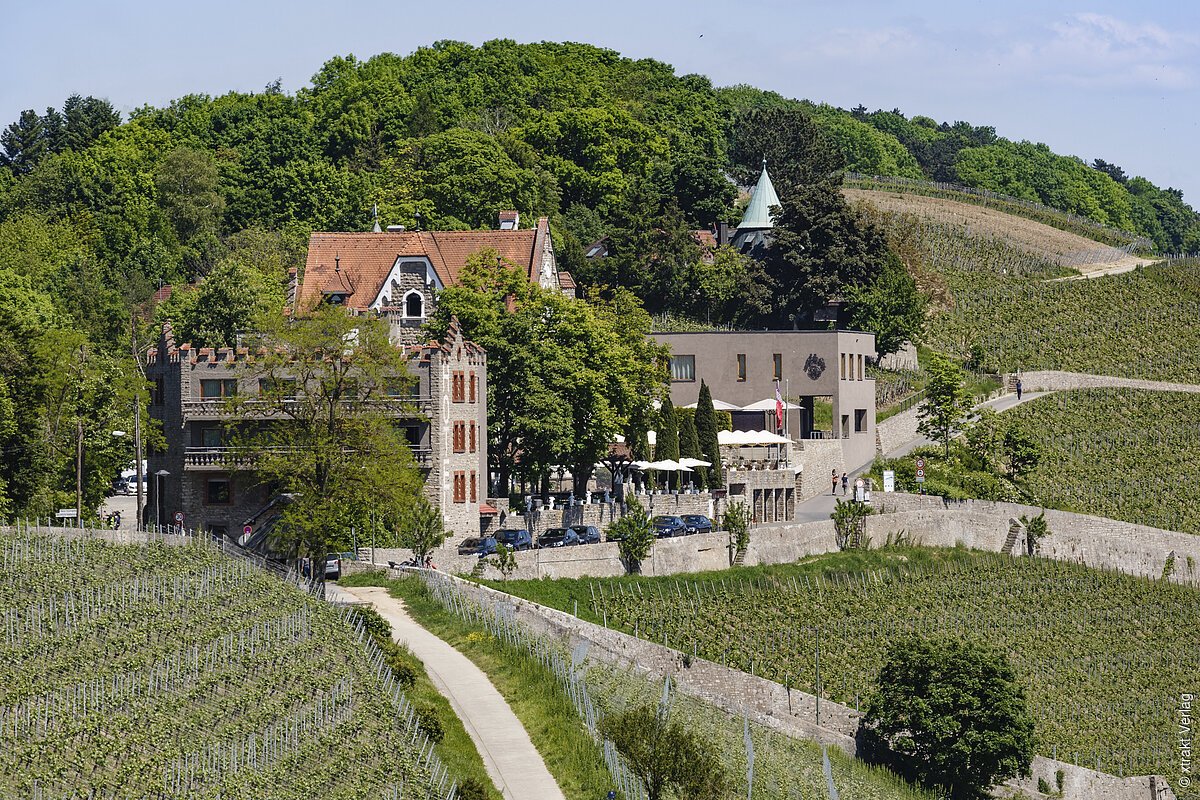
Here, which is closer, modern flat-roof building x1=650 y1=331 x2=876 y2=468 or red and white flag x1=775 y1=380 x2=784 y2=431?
red and white flag x1=775 y1=380 x2=784 y2=431

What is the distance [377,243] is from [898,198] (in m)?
94.1

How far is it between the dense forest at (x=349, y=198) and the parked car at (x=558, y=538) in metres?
18.6

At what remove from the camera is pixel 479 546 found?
7738 cm

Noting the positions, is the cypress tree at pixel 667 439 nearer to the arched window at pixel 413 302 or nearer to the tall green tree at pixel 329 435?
the arched window at pixel 413 302

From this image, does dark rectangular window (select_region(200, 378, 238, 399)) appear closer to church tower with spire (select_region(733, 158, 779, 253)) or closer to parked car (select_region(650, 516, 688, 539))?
parked car (select_region(650, 516, 688, 539))

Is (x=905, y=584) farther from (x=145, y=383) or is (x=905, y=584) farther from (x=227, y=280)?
(x=227, y=280)

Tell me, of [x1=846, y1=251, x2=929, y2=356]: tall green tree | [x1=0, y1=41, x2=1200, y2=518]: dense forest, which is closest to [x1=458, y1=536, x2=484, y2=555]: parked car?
[x1=0, y1=41, x2=1200, y2=518]: dense forest

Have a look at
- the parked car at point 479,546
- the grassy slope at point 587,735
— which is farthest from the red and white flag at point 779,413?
the grassy slope at point 587,735

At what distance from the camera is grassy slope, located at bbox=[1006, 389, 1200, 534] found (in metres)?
113

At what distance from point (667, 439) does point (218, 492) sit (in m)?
20.6

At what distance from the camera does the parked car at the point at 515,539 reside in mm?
77938

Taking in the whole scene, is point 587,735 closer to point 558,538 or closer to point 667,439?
point 558,538

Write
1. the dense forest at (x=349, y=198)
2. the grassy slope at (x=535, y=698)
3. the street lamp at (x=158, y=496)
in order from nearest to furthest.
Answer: the grassy slope at (x=535, y=698)
the street lamp at (x=158, y=496)
the dense forest at (x=349, y=198)

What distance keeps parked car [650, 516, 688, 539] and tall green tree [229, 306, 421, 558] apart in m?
12.0
